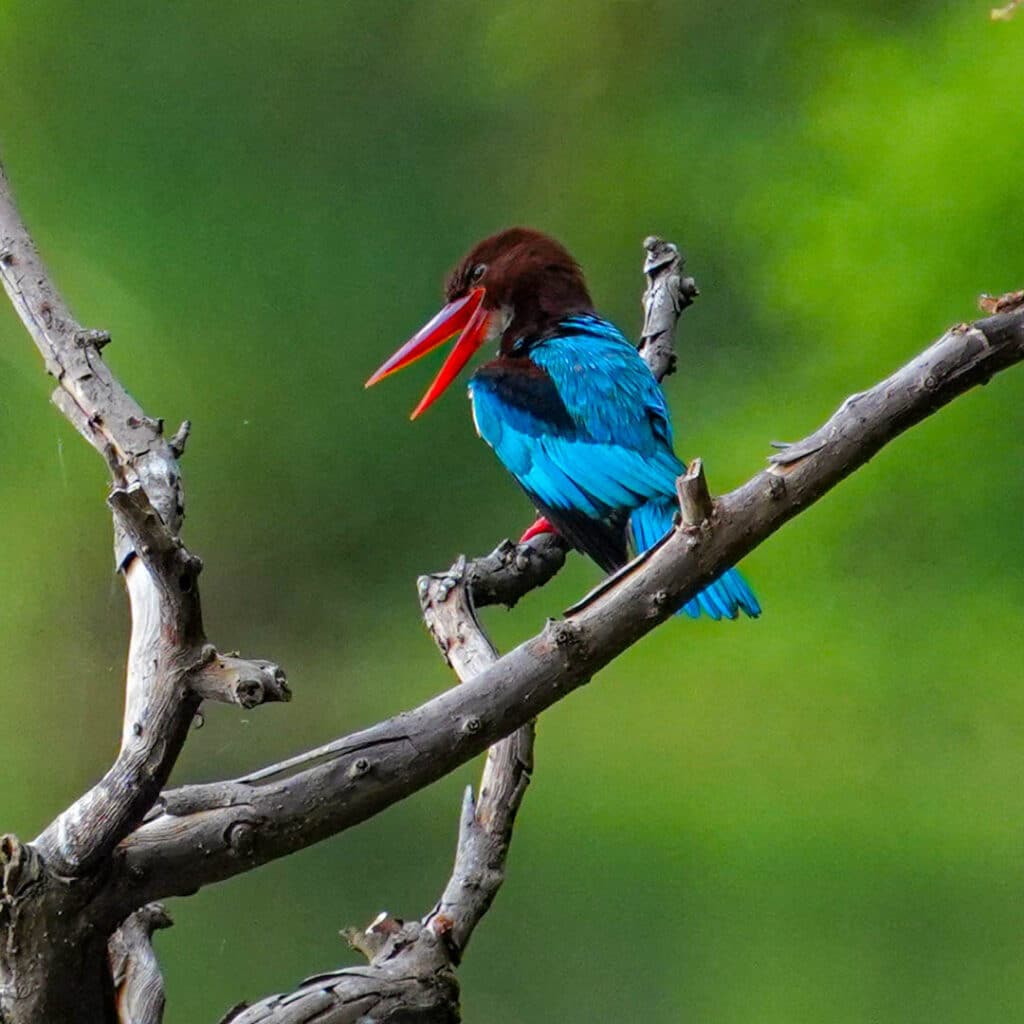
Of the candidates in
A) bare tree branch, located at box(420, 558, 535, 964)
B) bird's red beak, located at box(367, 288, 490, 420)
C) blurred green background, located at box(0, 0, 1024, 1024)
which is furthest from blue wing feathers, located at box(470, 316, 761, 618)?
blurred green background, located at box(0, 0, 1024, 1024)

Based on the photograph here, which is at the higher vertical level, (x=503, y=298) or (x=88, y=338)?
(x=503, y=298)

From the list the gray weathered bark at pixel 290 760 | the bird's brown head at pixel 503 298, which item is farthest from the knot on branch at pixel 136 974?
the bird's brown head at pixel 503 298

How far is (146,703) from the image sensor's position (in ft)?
2.71

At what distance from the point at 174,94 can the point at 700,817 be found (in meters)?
1.31

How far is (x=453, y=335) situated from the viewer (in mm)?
1857

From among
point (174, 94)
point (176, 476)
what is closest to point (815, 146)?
point (174, 94)

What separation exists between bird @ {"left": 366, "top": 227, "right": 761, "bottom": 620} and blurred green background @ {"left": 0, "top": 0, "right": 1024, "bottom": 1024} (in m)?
0.28

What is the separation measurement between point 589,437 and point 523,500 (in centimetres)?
48

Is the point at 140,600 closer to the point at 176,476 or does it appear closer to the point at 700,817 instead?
the point at 176,476

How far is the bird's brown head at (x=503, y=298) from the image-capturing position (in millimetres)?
1794

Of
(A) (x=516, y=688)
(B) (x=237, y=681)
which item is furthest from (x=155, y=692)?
(A) (x=516, y=688)

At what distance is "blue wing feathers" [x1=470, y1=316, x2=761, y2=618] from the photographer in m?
1.54

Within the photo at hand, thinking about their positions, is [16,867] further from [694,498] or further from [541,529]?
[541,529]

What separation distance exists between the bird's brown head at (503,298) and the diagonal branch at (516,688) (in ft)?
2.94
